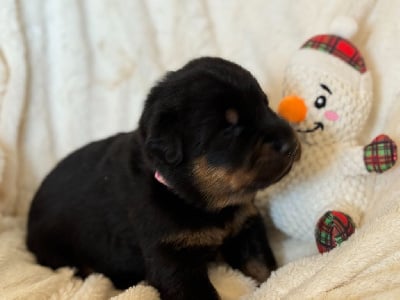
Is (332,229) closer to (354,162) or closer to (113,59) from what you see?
(354,162)

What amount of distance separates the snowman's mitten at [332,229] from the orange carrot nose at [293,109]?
382 mm

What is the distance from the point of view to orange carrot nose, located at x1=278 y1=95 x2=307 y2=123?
219 cm

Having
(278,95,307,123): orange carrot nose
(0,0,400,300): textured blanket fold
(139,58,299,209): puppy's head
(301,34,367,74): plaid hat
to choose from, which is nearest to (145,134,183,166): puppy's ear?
(139,58,299,209): puppy's head

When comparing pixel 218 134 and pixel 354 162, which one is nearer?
pixel 218 134

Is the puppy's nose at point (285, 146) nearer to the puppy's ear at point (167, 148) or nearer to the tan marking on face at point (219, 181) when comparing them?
the tan marking on face at point (219, 181)

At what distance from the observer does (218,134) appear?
1874 mm

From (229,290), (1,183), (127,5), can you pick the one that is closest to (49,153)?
(1,183)

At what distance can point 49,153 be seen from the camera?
294 centimetres

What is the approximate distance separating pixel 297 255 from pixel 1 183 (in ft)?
4.81

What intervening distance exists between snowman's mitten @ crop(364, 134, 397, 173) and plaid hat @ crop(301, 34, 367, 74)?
1.21 feet

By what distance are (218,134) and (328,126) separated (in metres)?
0.60

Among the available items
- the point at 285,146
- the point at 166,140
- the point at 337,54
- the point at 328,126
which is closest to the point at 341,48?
the point at 337,54

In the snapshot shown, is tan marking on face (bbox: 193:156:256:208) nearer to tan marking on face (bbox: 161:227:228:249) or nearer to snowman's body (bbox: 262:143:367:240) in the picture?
tan marking on face (bbox: 161:227:228:249)

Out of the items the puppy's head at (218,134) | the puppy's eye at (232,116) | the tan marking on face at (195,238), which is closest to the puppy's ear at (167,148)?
the puppy's head at (218,134)
